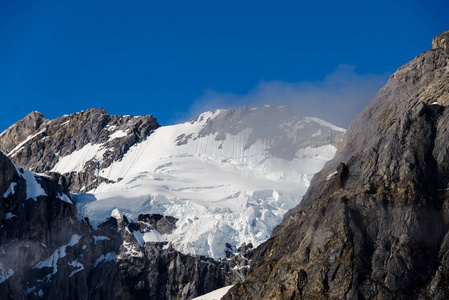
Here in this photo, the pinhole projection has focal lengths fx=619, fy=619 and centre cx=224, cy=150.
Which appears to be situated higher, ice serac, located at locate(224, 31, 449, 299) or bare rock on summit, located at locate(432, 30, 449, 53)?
bare rock on summit, located at locate(432, 30, 449, 53)

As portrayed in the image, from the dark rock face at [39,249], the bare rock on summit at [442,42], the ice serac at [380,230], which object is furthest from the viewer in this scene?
the dark rock face at [39,249]

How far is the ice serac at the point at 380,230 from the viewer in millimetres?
90500

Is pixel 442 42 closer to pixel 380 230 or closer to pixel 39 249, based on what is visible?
pixel 380 230

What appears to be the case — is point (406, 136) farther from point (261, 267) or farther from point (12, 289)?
point (12, 289)

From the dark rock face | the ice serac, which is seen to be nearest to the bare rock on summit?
the ice serac

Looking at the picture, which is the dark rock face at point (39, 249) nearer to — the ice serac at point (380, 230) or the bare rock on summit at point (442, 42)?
the ice serac at point (380, 230)

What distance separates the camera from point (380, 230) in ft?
315

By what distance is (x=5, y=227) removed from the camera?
17350cm

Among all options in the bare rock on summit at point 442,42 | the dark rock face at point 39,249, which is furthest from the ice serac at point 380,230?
the dark rock face at point 39,249

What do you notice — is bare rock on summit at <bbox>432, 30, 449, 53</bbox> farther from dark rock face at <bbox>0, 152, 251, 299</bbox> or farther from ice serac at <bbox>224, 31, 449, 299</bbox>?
dark rock face at <bbox>0, 152, 251, 299</bbox>

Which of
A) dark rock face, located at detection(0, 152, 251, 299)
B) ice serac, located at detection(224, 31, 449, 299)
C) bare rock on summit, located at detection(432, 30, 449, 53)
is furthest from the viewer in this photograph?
dark rock face, located at detection(0, 152, 251, 299)

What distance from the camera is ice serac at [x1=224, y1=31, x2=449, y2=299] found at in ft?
297

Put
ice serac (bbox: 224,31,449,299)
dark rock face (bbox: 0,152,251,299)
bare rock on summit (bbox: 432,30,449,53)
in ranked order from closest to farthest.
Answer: ice serac (bbox: 224,31,449,299), bare rock on summit (bbox: 432,30,449,53), dark rock face (bbox: 0,152,251,299)

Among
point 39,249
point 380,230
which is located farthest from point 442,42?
point 39,249
